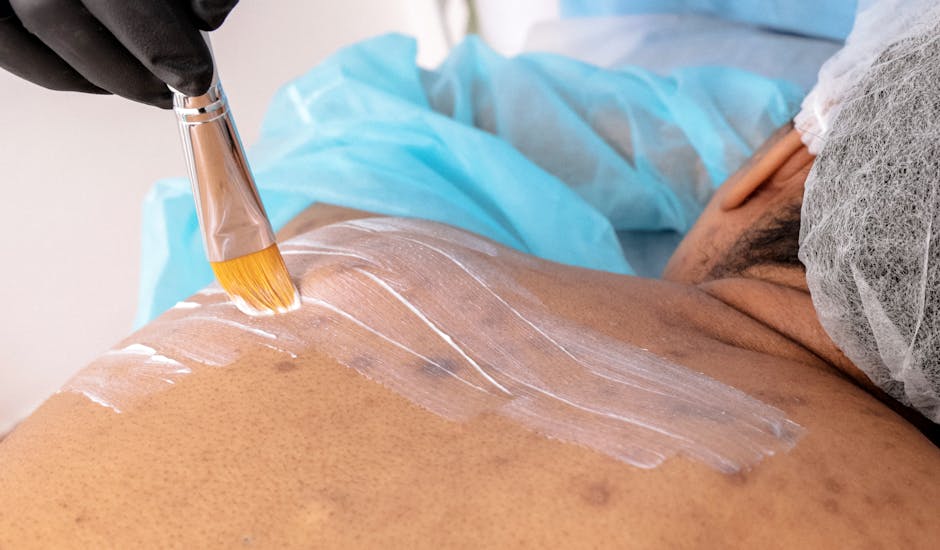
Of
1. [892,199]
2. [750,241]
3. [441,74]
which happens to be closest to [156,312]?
[441,74]

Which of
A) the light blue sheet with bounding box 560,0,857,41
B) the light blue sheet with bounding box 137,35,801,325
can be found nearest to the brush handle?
the light blue sheet with bounding box 137,35,801,325

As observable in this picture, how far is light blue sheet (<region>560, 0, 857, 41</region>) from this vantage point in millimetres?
1429

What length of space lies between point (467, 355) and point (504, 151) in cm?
50

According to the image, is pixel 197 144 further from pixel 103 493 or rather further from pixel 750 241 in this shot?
pixel 750 241

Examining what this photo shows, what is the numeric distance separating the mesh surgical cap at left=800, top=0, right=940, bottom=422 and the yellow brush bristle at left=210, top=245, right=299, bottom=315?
435mm

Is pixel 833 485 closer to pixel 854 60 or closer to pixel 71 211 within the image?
pixel 854 60

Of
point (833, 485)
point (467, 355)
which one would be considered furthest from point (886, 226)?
point (467, 355)

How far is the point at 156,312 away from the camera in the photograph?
3.46ft

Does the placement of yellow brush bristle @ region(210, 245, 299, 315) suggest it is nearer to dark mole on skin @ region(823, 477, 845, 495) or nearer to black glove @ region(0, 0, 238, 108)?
black glove @ region(0, 0, 238, 108)

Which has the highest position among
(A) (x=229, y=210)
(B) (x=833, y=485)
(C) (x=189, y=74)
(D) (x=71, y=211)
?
(C) (x=189, y=74)

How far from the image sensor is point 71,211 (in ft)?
5.00

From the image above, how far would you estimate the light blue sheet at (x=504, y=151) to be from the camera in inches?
42.3

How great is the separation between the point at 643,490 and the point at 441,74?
951 mm

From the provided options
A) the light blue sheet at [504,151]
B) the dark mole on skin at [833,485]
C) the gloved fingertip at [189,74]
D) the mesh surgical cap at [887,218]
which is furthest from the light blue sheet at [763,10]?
the gloved fingertip at [189,74]
